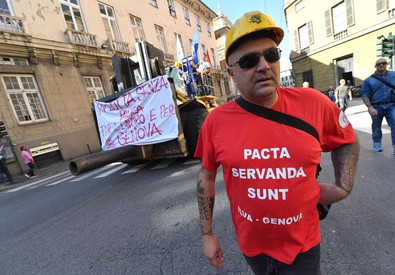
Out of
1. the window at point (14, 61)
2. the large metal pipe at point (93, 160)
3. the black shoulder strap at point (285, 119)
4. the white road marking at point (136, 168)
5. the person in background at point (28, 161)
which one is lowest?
the white road marking at point (136, 168)

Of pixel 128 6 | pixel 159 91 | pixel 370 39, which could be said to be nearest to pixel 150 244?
pixel 159 91

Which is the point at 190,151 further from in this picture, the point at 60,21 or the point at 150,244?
the point at 60,21

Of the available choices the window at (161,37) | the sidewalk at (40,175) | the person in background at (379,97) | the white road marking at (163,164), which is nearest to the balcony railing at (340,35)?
the window at (161,37)

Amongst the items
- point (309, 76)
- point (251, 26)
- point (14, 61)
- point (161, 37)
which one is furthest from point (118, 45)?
point (309, 76)

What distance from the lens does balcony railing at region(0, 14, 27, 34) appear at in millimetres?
9578

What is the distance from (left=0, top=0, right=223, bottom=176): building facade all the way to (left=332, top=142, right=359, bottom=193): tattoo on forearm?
845 centimetres

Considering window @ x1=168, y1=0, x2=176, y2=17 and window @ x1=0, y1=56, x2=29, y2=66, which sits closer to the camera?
window @ x1=0, y1=56, x2=29, y2=66

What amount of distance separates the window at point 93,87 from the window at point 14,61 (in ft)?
10.2

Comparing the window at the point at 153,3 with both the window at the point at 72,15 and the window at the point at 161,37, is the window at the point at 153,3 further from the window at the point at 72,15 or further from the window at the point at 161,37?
the window at the point at 72,15

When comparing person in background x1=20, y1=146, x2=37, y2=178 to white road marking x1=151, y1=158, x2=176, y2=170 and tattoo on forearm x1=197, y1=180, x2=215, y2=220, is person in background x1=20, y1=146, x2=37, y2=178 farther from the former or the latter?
tattoo on forearm x1=197, y1=180, x2=215, y2=220

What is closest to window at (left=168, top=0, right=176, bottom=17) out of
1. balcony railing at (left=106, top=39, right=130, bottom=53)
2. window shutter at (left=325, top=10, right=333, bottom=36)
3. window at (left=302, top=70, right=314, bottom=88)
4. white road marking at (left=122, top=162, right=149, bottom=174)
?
balcony railing at (left=106, top=39, right=130, bottom=53)

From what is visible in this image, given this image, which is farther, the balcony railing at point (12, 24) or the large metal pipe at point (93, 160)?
the balcony railing at point (12, 24)

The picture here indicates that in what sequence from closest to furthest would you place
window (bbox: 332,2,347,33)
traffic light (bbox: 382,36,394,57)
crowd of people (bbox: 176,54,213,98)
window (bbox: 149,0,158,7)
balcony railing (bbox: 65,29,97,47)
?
crowd of people (bbox: 176,54,213,98) < traffic light (bbox: 382,36,394,57) < balcony railing (bbox: 65,29,97,47) < window (bbox: 332,2,347,33) < window (bbox: 149,0,158,7)

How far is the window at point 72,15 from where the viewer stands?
12.4 m
